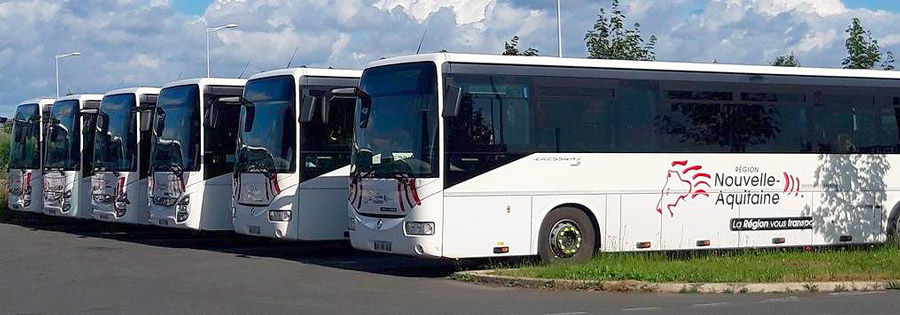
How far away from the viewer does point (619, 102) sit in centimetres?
1978

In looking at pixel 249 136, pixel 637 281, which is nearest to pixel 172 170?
pixel 249 136

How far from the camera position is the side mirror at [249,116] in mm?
Result: 22200

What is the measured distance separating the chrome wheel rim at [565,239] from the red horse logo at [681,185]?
156cm

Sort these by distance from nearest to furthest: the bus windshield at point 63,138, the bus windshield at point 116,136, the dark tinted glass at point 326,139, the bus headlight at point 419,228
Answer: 1. the bus headlight at point 419,228
2. the dark tinted glass at point 326,139
3. the bus windshield at point 116,136
4. the bus windshield at point 63,138

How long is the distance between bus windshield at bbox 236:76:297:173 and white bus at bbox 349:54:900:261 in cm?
246

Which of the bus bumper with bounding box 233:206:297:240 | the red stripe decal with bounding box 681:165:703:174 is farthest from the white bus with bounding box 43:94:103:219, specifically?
the red stripe decal with bounding box 681:165:703:174

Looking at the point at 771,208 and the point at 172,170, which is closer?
the point at 771,208

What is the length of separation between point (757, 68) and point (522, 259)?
503 cm

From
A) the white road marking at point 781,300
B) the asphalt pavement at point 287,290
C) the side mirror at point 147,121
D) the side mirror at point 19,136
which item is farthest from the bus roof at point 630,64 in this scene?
the side mirror at point 19,136

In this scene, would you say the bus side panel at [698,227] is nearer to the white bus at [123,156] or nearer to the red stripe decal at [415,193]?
the red stripe decal at [415,193]

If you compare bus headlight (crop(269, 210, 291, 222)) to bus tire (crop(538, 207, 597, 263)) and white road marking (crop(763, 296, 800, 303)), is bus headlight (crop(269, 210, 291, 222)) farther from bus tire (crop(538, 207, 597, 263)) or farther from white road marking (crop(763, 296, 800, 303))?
white road marking (crop(763, 296, 800, 303))

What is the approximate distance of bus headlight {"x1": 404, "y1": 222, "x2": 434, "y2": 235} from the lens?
18.0 m

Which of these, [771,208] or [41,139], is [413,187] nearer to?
[771,208]

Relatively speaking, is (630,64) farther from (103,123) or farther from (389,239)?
(103,123)
